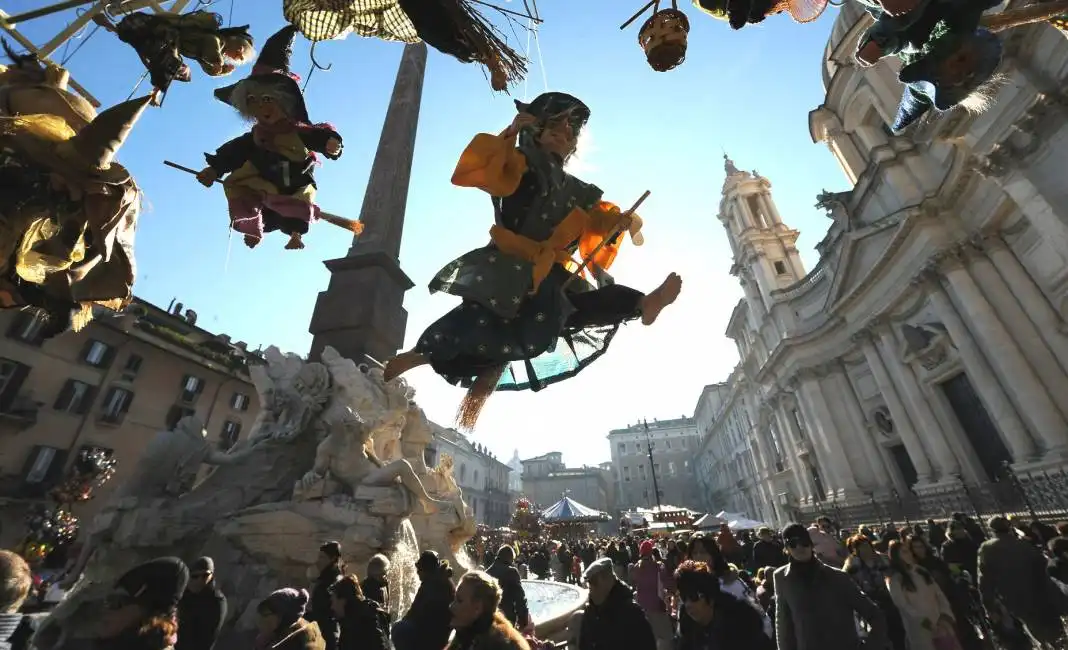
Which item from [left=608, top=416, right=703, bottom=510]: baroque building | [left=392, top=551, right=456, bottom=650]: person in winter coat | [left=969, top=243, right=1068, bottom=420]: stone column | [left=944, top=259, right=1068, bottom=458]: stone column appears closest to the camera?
[left=392, top=551, right=456, bottom=650]: person in winter coat

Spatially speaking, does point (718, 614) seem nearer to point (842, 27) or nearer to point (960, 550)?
point (960, 550)

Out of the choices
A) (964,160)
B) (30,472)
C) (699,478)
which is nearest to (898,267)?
(964,160)

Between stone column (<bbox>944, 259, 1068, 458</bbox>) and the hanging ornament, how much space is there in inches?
748

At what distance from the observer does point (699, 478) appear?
244ft

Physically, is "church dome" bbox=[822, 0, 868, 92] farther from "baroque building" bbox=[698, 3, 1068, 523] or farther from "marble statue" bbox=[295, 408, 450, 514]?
"marble statue" bbox=[295, 408, 450, 514]

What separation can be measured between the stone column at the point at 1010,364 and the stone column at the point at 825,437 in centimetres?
1047

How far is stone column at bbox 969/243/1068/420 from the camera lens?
14.8 metres

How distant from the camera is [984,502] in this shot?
1481 centimetres

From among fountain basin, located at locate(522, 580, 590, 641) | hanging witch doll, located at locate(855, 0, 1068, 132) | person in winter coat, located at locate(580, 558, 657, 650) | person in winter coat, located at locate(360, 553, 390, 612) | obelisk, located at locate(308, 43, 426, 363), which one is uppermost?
obelisk, located at locate(308, 43, 426, 363)

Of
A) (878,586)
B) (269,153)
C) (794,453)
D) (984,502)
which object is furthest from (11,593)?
(794,453)

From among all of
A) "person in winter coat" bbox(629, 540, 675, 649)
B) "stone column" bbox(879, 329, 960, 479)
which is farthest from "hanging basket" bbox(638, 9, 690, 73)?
"stone column" bbox(879, 329, 960, 479)

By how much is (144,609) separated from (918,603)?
20.7ft

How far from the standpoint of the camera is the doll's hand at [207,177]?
2.89m

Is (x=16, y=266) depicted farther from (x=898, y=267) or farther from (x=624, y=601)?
(x=898, y=267)
